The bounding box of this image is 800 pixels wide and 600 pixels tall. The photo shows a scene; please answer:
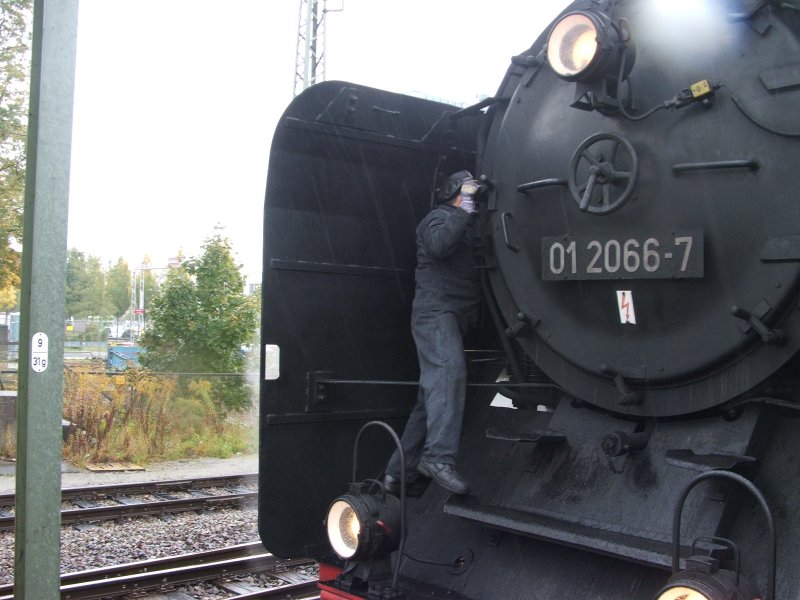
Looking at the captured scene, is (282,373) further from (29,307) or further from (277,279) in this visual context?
(29,307)

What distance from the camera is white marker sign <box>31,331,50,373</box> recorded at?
124 inches

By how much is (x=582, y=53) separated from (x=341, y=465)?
1787 mm

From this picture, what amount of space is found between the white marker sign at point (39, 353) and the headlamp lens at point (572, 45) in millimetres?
2081

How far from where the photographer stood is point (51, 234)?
3.16 metres

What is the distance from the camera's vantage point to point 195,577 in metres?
5.18

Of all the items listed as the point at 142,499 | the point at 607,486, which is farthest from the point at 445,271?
the point at 142,499

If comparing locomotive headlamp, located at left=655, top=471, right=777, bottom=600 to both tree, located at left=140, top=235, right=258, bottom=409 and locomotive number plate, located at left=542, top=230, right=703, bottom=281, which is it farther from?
tree, located at left=140, top=235, right=258, bottom=409

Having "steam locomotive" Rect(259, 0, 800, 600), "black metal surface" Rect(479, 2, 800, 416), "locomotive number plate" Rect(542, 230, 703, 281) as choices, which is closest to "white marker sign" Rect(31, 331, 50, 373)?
"steam locomotive" Rect(259, 0, 800, 600)

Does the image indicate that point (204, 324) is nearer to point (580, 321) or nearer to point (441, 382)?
point (441, 382)

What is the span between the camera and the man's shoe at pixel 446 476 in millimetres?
2832

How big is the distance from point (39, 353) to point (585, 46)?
2214mm

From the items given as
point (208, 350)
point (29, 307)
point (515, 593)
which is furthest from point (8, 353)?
point (515, 593)

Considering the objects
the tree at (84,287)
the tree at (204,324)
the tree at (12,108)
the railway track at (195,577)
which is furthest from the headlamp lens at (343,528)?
the tree at (84,287)

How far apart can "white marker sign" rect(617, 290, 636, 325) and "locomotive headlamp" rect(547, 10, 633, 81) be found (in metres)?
0.69
